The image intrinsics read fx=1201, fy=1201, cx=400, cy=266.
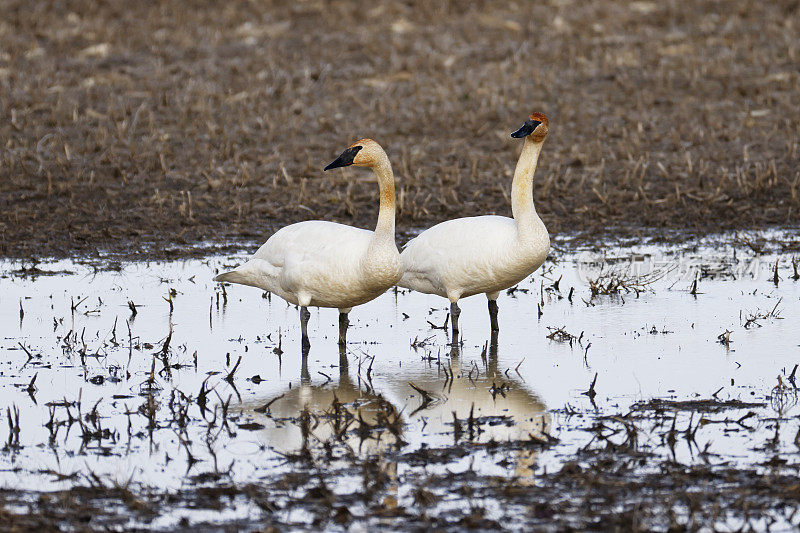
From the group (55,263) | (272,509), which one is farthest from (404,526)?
(55,263)

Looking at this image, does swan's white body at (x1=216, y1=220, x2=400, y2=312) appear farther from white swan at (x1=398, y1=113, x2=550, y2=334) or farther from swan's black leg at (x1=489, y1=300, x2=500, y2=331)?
swan's black leg at (x1=489, y1=300, x2=500, y2=331)

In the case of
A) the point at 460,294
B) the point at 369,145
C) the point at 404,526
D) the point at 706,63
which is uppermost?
the point at 706,63

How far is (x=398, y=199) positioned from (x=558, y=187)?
6.36 ft

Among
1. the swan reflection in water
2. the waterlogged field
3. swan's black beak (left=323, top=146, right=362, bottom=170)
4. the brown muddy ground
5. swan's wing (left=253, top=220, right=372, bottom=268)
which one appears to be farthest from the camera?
the brown muddy ground

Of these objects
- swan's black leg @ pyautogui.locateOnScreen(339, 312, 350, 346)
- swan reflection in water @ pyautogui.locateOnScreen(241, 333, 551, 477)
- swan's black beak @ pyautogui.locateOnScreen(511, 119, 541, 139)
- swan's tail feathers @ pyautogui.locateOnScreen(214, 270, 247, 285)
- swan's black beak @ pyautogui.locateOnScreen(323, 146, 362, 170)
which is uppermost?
swan's black beak @ pyautogui.locateOnScreen(511, 119, 541, 139)

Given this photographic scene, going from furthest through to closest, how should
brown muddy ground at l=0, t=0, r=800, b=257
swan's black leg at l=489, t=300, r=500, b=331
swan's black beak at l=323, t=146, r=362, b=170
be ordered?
brown muddy ground at l=0, t=0, r=800, b=257, swan's black leg at l=489, t=300, r=500, b=331, swan's black beak at l=323, t=146, r=362, b=170

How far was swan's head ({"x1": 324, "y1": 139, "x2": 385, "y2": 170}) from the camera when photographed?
27.6 ft

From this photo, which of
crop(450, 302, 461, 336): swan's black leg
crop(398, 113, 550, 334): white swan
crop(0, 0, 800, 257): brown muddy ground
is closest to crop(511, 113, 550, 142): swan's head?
crop(398, 113, 550, 334): white swan

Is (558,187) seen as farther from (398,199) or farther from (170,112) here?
(170,112)

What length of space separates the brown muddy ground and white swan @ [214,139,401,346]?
3.28 m

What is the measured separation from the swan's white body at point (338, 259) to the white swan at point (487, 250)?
0.58 metres

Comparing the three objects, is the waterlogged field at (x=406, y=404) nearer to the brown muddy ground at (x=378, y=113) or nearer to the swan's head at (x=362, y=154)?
the swan's head at (x=362, y=154)

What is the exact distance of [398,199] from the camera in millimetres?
12734

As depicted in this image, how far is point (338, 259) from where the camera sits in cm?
815
